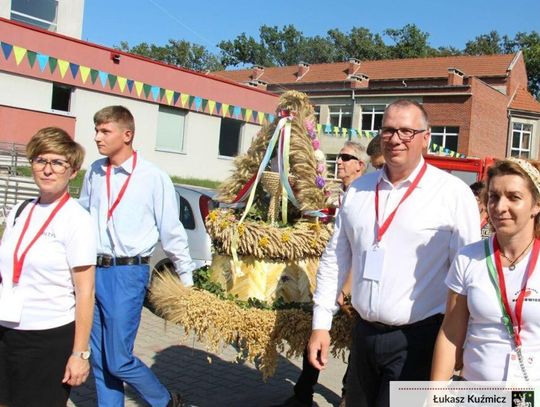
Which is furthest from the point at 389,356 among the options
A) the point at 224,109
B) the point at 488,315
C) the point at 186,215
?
the point at 224,109

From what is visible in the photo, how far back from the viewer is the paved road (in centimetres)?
490

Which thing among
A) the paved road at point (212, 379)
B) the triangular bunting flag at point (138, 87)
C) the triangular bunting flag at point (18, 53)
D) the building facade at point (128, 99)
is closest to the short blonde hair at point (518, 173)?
the paved road at point (212, 379)

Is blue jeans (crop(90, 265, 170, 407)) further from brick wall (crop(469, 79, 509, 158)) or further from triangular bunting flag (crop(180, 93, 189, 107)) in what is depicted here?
brick wall (crop(469, 79, 509, 158))

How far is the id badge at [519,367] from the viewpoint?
236cm

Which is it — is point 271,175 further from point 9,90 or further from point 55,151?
point 9,90

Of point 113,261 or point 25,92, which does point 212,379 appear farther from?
point 25,92

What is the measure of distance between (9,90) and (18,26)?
181cm

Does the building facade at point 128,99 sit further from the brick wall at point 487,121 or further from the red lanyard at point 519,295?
the brick wall at point 487,121

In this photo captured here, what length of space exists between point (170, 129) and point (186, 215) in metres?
15.4

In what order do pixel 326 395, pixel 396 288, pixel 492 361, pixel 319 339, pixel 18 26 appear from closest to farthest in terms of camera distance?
pixel 492 361 < pixel 396 288 < pixel 319 339 < pixel 326 395 < pixel 18 26

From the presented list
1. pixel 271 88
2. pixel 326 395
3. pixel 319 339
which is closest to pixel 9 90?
pixel 326 395

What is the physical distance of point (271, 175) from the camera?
427 cm

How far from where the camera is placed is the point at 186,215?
7684mm

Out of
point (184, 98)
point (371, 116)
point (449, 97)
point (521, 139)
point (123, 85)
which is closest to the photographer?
point (123, 85)
